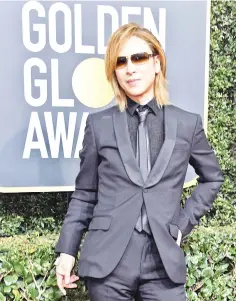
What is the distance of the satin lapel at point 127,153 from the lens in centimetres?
205

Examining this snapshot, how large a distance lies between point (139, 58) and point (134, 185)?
20.3 inches

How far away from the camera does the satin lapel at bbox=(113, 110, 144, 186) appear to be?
205cm

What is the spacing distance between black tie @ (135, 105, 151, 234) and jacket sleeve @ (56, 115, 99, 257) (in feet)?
0.63

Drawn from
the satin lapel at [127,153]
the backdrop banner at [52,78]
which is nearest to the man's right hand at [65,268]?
the satin lapel at [127,153]

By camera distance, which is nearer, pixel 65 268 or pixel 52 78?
pixel 65 268

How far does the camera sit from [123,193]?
207cm

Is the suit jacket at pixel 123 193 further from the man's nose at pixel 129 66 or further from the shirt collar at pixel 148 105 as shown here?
the man's nose at pixel 129 66

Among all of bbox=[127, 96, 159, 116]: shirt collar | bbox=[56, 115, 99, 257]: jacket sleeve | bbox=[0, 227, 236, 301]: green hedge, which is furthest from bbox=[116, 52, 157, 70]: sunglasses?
bbox=[0, 227, 236, 301]: green hedge

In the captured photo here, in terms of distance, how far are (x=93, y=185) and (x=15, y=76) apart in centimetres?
140

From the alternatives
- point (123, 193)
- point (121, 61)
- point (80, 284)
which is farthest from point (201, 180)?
point (80, 284)

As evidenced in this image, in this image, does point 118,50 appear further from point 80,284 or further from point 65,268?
point 80,284

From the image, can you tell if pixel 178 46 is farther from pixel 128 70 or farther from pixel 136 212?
pixel 136 212

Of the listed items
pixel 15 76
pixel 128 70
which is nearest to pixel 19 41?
pixel 15 76

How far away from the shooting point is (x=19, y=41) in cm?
332
